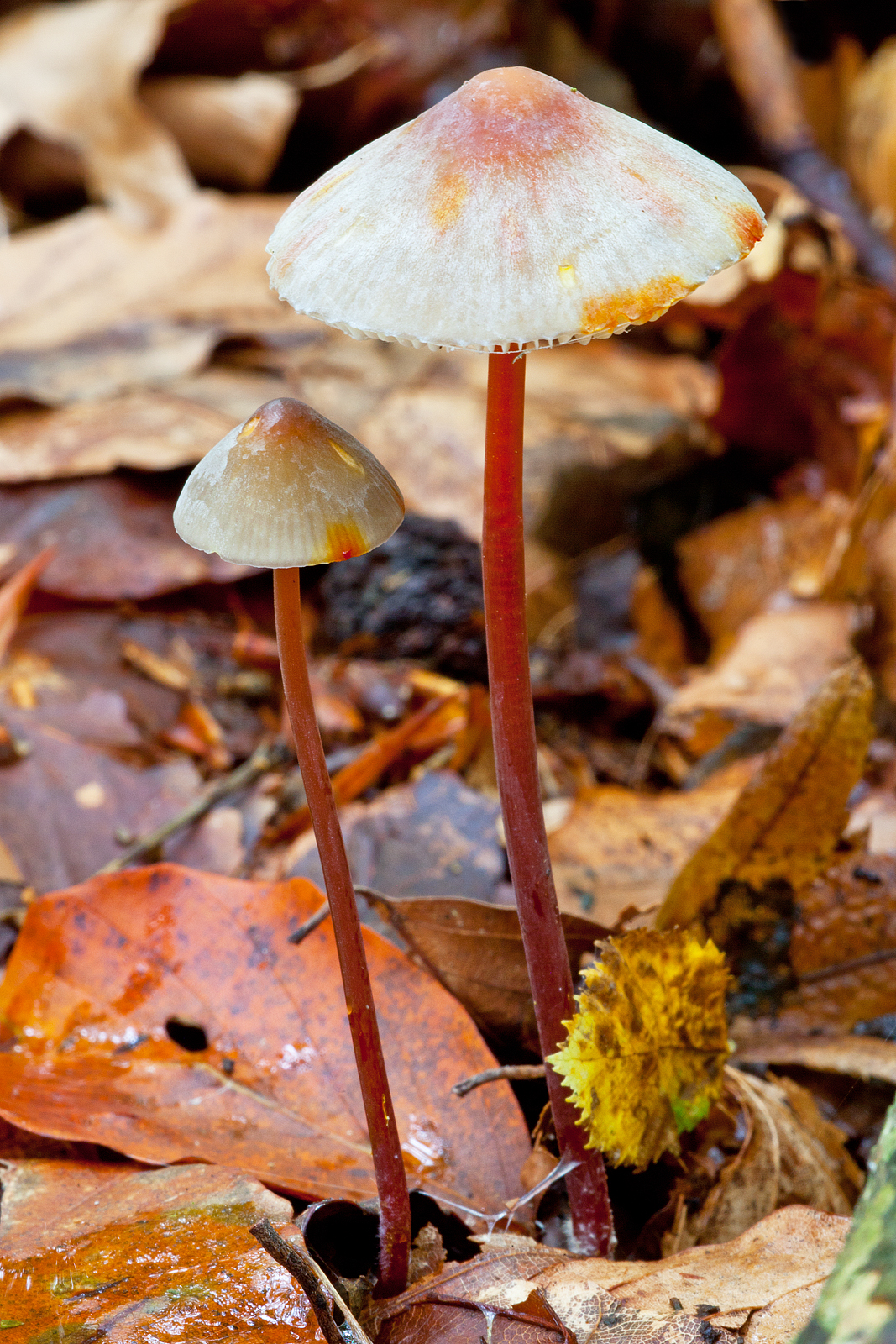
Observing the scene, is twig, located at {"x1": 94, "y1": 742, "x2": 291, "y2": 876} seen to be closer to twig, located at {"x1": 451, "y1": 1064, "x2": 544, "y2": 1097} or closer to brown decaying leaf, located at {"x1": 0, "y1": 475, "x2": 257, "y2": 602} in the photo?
brown decaying leaf, located at {"x1": 0, "y1": 475, "x2": 257, "y2": 602}

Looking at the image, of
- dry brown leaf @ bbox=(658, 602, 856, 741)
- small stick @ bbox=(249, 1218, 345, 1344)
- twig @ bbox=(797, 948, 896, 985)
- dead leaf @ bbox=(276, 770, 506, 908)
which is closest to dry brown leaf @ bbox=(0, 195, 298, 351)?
dry brown leaf @ bbox=(658, 602, 856, 741)

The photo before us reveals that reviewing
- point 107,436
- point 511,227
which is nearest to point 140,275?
point 107,436

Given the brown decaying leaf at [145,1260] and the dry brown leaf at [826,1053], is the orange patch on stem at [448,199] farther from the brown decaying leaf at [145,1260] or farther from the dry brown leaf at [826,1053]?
the dry brown leaf at [826,1053]

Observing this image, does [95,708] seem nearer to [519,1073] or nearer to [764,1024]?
[519,1073]

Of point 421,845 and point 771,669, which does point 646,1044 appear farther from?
point 771,669

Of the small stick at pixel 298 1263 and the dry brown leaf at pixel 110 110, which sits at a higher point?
the dry brown leaf at pixel 110 110

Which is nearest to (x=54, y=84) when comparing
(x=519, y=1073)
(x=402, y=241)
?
(x=402, y=241)

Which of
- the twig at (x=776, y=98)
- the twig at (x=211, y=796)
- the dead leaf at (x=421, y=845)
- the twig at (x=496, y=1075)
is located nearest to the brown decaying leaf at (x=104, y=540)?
the twig at (x=211, y=796)
